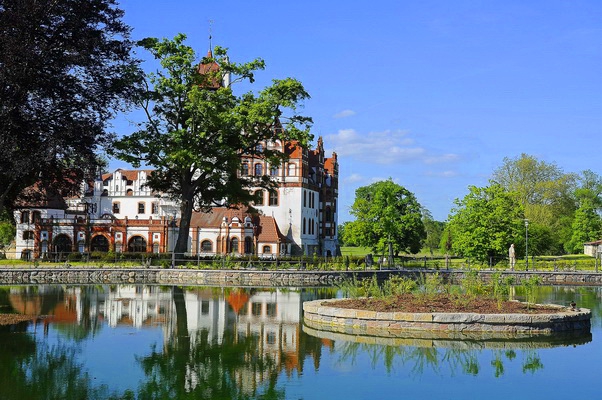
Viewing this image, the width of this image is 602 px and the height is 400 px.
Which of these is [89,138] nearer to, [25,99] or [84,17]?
[25,99]

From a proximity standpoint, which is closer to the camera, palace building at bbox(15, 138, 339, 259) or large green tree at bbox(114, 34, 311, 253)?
large green tree at bbox(114, 34, 311, 253)

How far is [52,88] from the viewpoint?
23.6 m

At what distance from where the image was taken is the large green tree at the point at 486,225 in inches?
2283

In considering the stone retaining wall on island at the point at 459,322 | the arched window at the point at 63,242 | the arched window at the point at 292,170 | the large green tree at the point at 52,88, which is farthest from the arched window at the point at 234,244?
the stone retaining wall on island at the point at 459,322

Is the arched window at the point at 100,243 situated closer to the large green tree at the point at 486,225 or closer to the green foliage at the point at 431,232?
the large green tree at the point at 486,225

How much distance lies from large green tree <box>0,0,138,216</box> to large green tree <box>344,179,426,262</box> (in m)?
46.9

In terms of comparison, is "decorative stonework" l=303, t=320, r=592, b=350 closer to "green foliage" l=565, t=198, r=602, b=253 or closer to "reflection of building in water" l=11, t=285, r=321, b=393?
"reflection of building in water" l=11, t=285, r=321, b=393

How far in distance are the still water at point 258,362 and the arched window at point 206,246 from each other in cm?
4857

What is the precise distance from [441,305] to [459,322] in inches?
60.5

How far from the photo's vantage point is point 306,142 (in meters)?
46.2

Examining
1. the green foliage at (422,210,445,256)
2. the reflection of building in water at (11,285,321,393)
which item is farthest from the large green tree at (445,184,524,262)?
the green foliage at (422,210,445,256)

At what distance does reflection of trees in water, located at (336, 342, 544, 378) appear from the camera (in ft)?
43.7

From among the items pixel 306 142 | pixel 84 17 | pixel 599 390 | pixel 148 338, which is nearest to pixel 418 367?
pixel 599 390

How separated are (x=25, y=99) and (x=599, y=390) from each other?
63.2 feet
